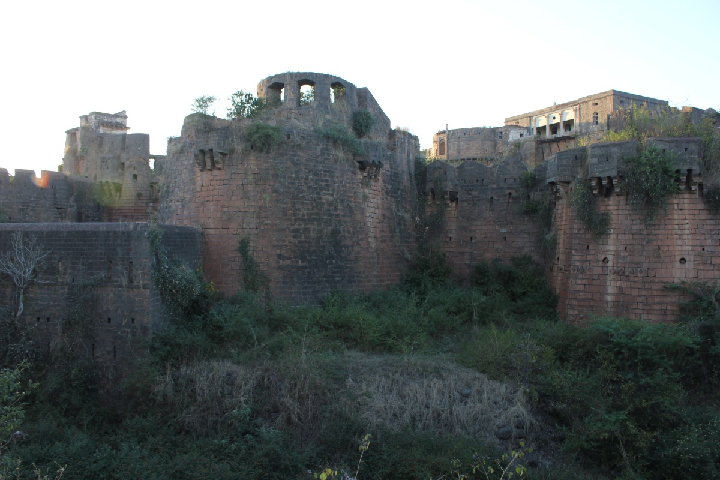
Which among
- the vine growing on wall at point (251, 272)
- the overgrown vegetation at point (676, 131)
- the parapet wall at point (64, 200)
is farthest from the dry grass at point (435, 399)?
the parapet wall at point (64, 200)

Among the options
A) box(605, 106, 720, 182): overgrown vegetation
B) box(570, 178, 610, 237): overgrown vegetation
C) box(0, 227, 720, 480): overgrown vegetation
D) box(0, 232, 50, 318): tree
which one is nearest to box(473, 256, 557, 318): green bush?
box(0, 227, 720, 480): overgrown vegetation

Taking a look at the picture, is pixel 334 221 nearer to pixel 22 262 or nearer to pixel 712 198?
pixel 22 262

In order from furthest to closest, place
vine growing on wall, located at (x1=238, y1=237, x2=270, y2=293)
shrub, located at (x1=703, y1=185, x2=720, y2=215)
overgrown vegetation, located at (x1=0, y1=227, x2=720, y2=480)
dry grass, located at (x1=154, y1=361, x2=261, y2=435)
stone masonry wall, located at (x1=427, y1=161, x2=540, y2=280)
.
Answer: stone masonry wall, located at (x1=427, y1=161, x2=540, y2=280) → vine growing on wall, located at (x1=238, y1=237, x2=270, y2=293) → shrub, located at (x1=703, y1=185, x2=720, y2=215) → dry grass, located at (x1=154, y1=361, x2=261, y2=435) → overgrown vegetation, located at (x1=0, y1=227, x2=720, y2=480)

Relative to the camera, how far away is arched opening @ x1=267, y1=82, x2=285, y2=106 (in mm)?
14758

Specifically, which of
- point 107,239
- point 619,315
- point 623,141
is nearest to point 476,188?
point 623,141

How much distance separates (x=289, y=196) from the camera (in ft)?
43.3

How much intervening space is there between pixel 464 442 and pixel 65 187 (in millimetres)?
17848

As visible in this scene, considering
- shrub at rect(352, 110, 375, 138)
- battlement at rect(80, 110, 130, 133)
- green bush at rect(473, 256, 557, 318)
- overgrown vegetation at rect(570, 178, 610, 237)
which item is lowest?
green bush at rect(473, 256, 557, 318)

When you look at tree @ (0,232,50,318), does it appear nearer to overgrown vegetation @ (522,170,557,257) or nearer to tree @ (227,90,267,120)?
tree @ (227,90,267,120)

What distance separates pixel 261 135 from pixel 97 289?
17.7 ft

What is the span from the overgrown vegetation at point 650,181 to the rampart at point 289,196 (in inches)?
265

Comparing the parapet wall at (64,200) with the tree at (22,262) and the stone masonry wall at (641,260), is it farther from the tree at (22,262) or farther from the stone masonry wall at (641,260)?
the stone masonry wall at (641,260)

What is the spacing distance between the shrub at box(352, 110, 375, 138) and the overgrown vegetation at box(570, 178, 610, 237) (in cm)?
628

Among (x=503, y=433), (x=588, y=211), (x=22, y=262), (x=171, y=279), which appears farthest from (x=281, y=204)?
(x=588, y=211)
